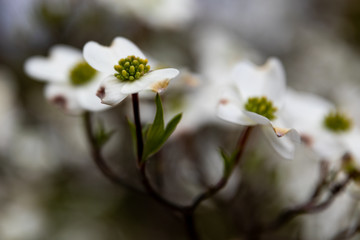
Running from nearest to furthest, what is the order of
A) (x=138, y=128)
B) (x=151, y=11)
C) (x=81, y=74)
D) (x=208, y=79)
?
(x=138, y=128) < (x=81, y=74) < (x=208, y=79) < (x=151, y=11)

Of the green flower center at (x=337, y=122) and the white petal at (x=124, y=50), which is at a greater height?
the white petal at (x=124, y=50)

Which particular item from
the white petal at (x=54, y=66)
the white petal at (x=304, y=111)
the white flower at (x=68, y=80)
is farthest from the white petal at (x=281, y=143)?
the white petal at (x=54, y=66)

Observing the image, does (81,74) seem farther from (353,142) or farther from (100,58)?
(353,142)

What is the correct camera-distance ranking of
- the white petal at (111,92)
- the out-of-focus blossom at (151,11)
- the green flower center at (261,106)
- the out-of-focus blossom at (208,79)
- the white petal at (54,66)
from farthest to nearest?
the out-of-focus blossom at (151,11) → the out-of-focus blossom at (208,79) → the white petal at (54,66) → the green flower center at (261,106) → the white petal at (111,92)

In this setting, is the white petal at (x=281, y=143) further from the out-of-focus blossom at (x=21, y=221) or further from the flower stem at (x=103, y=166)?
Result: the out-of-focus blossom at (x=21, y=221)

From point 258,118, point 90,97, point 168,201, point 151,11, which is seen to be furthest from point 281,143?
point 151,11

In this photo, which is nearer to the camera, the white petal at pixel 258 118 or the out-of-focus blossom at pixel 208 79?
the white petal at pixel 258 118
